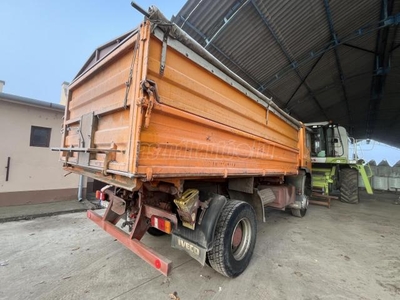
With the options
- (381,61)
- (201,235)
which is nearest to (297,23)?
(381,61)

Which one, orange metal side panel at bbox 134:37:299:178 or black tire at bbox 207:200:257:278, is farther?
black tire at bbox 207:200:257:278

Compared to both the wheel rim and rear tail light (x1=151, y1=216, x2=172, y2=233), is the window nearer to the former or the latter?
rear tail light (x1=151, y1=216, x2=172, y2=233)

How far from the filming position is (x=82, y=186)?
656 centimetres

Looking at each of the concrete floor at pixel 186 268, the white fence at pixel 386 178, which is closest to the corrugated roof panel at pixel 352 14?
the concrete floor at pixel 186 268

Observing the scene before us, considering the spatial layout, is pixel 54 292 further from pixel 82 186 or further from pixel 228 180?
pixel 82 186

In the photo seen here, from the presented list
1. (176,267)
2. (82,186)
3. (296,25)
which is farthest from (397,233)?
(82,186)

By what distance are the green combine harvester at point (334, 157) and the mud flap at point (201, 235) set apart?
651 cm

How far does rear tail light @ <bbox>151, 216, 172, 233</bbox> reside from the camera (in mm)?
2145

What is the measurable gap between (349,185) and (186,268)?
8.27 m

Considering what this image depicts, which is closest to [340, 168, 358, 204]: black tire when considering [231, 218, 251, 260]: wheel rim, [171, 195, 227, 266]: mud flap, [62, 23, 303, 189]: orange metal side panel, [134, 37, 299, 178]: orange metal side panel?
[134, 37, 299, 178]: orange metal side panel

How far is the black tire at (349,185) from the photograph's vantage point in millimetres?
7922

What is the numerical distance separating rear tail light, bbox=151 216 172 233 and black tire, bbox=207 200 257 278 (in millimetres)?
624

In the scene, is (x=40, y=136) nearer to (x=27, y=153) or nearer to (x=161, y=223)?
(x=27, y=153)

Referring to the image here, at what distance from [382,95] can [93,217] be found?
16.8 m
